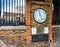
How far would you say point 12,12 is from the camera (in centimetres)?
779

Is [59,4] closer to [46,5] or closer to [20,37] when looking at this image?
[46,5]

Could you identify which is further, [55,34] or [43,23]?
[55,34]

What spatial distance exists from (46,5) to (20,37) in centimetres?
161

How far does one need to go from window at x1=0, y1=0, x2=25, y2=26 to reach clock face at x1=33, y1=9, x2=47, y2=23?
0.50 m

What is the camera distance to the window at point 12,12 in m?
7.61

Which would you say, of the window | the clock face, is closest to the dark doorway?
the clock face

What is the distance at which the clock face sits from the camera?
25.6 ft

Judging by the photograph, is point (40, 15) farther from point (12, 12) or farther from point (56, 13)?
point (56, 13)

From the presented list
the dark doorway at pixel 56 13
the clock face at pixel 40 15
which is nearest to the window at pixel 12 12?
the clock face at pixel 40 15

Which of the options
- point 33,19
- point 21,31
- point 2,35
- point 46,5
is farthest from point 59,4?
point 2,35

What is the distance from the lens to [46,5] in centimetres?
800

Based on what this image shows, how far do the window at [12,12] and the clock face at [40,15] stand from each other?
1.62ft

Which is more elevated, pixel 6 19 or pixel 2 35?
pixel 6 19

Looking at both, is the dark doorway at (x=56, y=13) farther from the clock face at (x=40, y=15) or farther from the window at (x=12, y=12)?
the window at (x=12, y=12)
